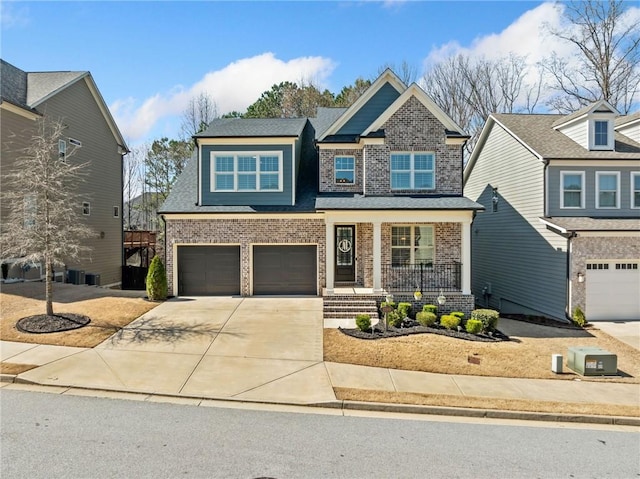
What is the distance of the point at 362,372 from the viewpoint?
919cm

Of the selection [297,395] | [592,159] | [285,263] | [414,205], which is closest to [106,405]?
[297,395]

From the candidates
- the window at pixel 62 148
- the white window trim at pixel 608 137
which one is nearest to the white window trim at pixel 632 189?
the white window trim at pixel 608 137

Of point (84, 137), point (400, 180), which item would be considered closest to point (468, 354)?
point (400, 180)

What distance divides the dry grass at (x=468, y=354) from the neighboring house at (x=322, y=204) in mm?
3714

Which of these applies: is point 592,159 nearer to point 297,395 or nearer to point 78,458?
point 297,395

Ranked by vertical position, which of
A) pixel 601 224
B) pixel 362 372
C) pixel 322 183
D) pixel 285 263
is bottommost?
pixel 362 372

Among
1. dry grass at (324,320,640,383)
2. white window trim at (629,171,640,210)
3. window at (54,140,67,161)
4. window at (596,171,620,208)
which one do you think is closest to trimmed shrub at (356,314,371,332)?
dry grass at (324,320,640,383)

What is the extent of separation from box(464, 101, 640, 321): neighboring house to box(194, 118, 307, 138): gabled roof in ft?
33.4

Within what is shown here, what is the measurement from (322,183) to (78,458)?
12994mm

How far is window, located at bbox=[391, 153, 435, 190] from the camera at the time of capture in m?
16.0

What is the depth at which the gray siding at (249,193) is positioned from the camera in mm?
16438

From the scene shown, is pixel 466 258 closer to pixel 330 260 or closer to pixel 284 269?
pixel 330 260

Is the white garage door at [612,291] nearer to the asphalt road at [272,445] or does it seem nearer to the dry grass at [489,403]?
the dry grass at [489,403]

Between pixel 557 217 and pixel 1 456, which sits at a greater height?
pixel 557 217
